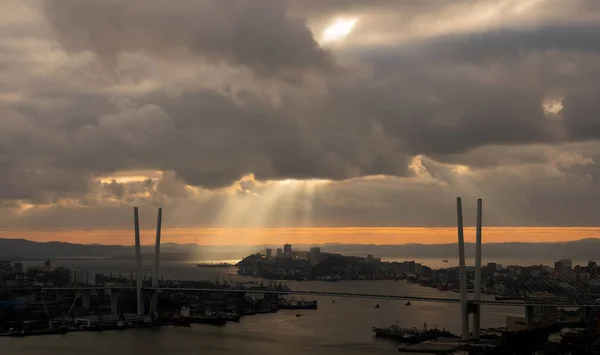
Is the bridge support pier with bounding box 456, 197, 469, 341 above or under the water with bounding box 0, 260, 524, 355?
above

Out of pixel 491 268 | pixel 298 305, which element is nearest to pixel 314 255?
pixel 491 268

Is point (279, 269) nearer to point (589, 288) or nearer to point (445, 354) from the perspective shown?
point (589, 288)

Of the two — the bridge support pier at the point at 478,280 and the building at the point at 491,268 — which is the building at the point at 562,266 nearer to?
the building at the point at 491,268

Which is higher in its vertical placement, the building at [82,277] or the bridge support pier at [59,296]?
the building at [82,277]

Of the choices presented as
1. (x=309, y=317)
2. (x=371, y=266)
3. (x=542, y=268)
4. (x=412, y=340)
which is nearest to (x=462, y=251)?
(x=412, y=340)

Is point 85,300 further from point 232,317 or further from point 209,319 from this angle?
point 232,317

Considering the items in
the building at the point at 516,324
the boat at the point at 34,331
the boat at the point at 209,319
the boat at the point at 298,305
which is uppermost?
the building at the point at 516,324

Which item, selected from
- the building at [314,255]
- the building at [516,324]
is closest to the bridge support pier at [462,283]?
the building at [516,324]

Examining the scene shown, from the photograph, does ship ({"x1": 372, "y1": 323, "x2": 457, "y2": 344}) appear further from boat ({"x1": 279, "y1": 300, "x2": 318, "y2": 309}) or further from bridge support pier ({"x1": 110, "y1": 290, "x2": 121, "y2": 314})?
boat ({"x1": 279, "y1": 300, "x2": 318, "y2": 309})

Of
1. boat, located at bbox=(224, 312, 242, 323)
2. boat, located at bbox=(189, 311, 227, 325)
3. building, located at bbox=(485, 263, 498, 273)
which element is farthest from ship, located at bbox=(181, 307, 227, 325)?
building, located at bbox=(485, 263, 498, 273)
